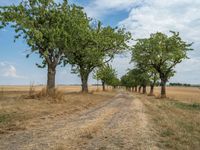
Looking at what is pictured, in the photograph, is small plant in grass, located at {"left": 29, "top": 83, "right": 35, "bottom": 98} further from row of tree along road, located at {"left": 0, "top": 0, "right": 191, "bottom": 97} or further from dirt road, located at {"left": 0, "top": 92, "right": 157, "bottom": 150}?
dirt road, located at {"left": 0, "top": 92, "right": 157, "bottom": 150}

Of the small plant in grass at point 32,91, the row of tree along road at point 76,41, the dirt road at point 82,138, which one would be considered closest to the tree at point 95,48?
the row of tree along road at point 76,41

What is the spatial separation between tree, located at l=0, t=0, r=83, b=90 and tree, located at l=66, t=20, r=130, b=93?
31.9ft

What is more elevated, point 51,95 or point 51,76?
point 51,76

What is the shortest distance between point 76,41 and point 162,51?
769 inches

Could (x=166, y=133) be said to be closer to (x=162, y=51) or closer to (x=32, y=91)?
(x=32, y=91)

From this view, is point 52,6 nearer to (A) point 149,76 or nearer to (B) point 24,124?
(B) point 24,124

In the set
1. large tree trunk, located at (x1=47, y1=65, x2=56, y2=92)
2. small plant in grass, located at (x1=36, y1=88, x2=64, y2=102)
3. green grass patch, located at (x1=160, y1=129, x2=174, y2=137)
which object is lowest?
green grass patch, located at (x1=160, y1=129, x2=174, y2=137)

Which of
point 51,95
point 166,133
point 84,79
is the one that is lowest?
point 166,133

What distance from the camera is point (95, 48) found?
47781mm

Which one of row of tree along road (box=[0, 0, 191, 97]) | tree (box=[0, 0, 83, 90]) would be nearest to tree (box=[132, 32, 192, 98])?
row of tree along road (box=[0, 0, 191, 97])

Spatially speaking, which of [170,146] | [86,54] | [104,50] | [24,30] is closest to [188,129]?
A: [170,146]

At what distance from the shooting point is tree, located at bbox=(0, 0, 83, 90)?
30.7 m

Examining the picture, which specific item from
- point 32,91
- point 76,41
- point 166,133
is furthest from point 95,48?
point 166,133

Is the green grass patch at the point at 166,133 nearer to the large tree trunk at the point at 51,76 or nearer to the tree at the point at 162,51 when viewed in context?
the large tree trunk at the point at 51,76
